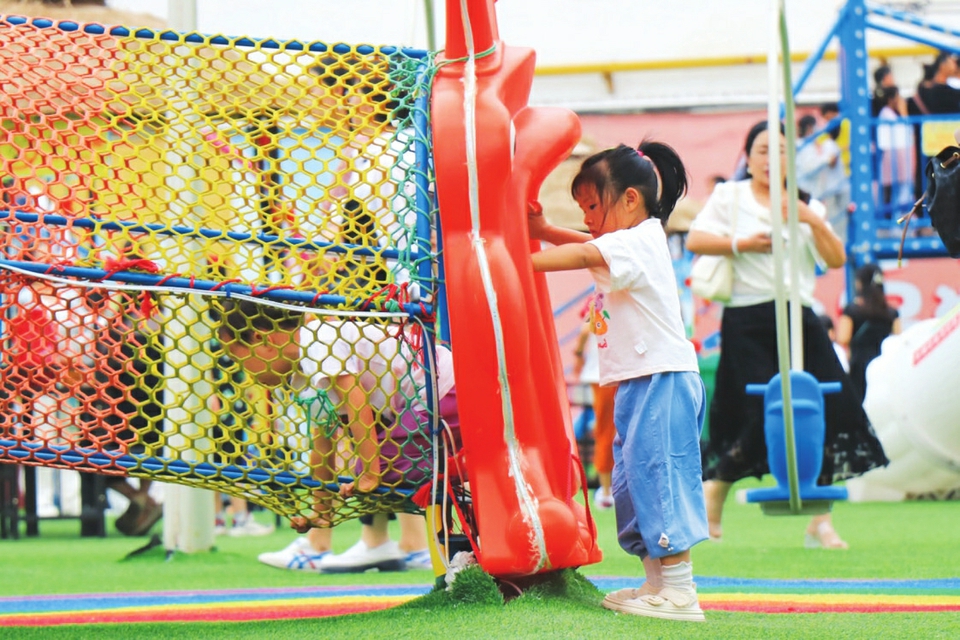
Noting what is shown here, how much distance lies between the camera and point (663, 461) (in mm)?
2846

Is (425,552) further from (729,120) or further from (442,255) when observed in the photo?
(729,120)

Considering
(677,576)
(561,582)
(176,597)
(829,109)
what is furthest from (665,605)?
(829,109)

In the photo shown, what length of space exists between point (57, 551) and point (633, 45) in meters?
7.85

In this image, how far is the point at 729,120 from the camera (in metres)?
11.6

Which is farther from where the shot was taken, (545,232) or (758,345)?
(758,345)

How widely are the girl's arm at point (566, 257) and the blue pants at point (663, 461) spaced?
319 millimetres

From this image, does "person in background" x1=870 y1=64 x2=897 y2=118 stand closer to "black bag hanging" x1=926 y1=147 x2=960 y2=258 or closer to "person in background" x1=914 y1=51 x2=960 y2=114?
"person in background" x1=914 y1=51 x2=960 y2=114

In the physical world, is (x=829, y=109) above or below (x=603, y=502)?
above

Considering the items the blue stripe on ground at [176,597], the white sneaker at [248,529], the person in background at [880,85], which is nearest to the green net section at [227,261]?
the blue stripe on ground at [176,597]

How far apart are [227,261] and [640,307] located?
99 centimetres

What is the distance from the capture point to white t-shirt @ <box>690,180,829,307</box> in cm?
532

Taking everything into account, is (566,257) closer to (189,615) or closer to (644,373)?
(644,373)

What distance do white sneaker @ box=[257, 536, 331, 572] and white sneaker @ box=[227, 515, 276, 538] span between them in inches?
95.3

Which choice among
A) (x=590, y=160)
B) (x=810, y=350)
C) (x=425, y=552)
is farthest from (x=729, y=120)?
(x=590, y=160)
